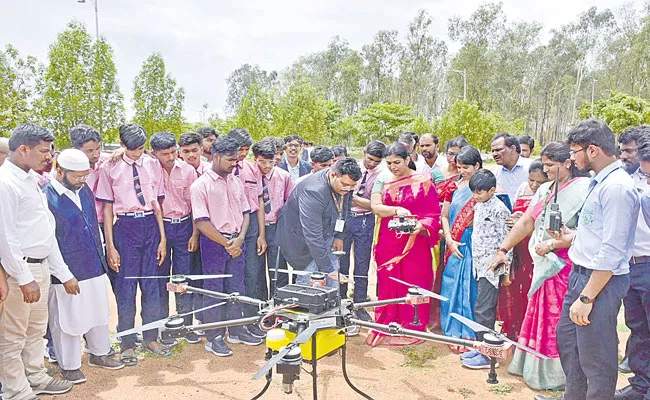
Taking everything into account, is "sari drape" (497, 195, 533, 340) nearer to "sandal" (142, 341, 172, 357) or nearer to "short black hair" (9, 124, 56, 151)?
"sandal" (142, 341, 172, 357)

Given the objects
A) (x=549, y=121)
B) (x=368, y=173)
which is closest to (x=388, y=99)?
(x=549, y=121)

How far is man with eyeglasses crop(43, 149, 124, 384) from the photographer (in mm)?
3818

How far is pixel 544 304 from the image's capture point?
392 cm

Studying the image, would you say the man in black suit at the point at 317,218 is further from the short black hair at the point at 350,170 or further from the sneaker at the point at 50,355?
the sneaker at the point at 50,355

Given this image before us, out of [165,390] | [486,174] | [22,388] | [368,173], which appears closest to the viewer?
[22,388]

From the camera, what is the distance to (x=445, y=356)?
4.60 meters

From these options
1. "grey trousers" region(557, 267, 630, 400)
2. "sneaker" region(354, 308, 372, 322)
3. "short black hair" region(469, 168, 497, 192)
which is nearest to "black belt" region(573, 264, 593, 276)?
"grey trousers" region(557, 267, 630, 400)

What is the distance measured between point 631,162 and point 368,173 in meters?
2.58

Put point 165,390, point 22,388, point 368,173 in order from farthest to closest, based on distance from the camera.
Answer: point 368,173 → point 165,390 → point 22,388

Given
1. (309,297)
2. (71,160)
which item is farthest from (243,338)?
(309,297)

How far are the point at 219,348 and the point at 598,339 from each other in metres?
3.12

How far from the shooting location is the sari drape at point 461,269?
4.62 meters

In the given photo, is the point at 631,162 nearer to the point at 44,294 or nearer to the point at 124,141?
the point at 124,141

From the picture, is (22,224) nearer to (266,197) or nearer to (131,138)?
(131,138)
